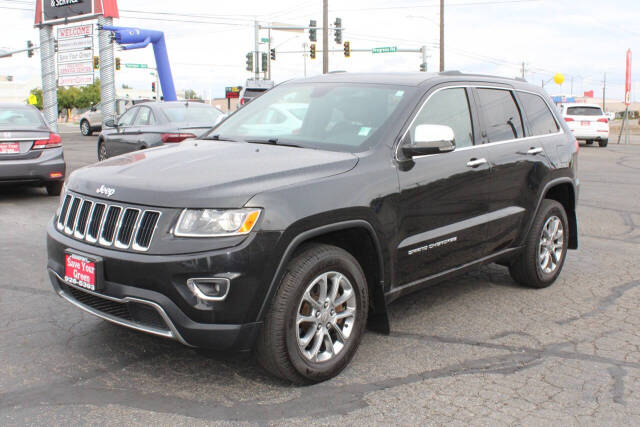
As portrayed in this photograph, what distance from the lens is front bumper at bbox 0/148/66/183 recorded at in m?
10.0

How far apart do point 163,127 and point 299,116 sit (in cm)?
798

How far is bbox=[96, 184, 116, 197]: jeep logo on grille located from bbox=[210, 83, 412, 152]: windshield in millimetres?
1223

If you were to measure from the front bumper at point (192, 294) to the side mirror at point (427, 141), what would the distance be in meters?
1.28

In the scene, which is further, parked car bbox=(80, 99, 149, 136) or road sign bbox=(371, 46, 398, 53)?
road sign bbox=(371, 46, 398, 53)

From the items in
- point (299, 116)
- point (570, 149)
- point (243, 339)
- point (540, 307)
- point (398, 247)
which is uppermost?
point (299, 116)

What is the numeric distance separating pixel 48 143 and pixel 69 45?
20874 millimetres

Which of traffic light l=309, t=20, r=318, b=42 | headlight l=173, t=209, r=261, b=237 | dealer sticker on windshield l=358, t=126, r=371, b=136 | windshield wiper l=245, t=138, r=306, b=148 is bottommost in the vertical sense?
headlight l=173, t=209, r=261, b=237

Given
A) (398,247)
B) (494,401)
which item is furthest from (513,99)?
(494,401)

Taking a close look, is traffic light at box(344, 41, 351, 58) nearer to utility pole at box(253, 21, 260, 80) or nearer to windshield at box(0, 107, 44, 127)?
utility pole at box(253, 21, 260, 80)

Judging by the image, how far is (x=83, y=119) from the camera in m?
36.3

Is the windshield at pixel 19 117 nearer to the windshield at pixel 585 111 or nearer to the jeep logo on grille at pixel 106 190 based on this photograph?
the jeep logo on grille at pixel 106 190

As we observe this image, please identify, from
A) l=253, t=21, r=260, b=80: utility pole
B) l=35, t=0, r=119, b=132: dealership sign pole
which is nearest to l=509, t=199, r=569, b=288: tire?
l=35, t=0, r=119, b=132: dealership sign pole

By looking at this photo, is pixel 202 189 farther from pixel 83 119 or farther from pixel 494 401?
pixel 83 119

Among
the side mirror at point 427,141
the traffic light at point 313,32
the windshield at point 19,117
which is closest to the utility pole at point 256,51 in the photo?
the traffic light at point 313,32
